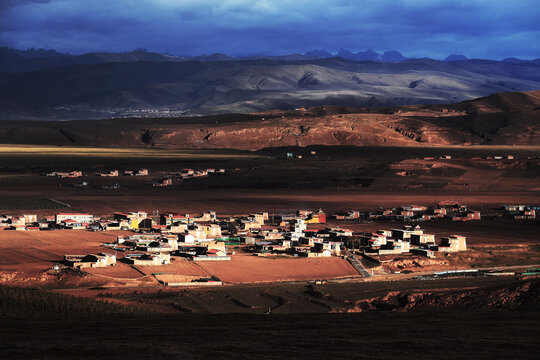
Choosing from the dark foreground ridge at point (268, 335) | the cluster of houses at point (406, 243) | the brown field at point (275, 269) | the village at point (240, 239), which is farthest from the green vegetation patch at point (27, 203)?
the dark foreground ridge at point (268, 335)

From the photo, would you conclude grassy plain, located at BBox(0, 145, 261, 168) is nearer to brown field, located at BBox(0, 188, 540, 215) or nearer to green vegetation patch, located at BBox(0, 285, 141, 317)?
brown field, located at BBox(0, 188, 540, 215)

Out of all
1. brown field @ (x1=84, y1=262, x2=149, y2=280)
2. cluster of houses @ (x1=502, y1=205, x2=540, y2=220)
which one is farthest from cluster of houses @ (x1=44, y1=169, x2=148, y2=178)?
brown field @ (x1=84, y1=262, x2=149, y2=280)

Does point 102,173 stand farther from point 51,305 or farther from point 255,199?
point 51,305

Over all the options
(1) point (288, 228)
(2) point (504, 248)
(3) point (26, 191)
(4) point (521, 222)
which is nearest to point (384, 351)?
(2) point (504, 248)

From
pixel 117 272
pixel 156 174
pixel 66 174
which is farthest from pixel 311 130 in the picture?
pixel 117 272

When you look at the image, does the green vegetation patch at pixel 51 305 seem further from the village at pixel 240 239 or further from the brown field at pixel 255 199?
the brown field at pixel 255 199
